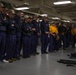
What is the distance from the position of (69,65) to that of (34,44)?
117 inches

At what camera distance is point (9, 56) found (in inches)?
269

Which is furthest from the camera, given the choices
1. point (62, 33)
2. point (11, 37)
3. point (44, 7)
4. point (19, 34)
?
point (44, 7)

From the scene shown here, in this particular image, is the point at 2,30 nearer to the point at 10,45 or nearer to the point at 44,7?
the point at 10,45

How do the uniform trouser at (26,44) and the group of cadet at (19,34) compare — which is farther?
the uniform trouser at (26,44)

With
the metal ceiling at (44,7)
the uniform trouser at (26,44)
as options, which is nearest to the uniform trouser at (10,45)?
the uniform trouser at (26,44)

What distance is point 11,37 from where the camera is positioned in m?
6.71

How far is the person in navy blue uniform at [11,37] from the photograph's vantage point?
660 centimetres

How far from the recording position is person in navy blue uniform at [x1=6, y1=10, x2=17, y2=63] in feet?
21.7

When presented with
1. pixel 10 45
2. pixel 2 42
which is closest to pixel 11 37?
pixel 10 45

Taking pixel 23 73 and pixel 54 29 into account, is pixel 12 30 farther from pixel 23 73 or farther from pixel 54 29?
pixel 54 29

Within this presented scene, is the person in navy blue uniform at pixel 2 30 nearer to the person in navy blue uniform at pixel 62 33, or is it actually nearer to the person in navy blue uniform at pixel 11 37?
the person in navy blue uniform at pixel 11 37

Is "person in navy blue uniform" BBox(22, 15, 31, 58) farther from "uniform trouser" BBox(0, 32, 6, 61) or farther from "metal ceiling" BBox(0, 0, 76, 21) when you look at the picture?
"metal ceiling" BBox(0, 0, 76, 21)

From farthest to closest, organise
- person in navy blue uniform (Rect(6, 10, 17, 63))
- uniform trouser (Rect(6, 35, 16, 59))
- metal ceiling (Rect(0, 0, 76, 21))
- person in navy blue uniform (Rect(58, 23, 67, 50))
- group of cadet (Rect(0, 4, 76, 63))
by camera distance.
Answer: metal ceiling (Rect(0, 0, 76, 21))
person in navy blue uniform (Rect(58, 23, 67, 50))
uniform trouser (Rect(6, 35, 16, 59))
person in navy blue uniform (Rect(6, 10, 17, 63))
group of cadet (Rect(0, 4, 76, 63))

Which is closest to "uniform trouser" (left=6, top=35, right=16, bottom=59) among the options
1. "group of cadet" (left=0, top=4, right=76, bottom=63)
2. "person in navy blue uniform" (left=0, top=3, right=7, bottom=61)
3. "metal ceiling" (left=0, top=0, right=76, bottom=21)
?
"group of cadet" (left=0, top=4, right=76, bottom=63)
